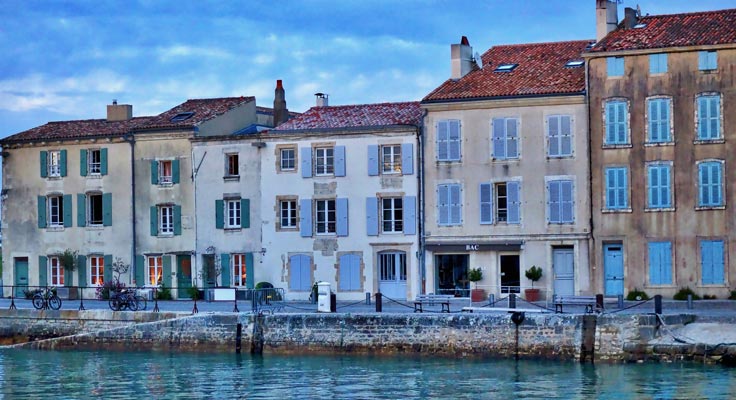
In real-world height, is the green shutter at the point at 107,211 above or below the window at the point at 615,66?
below

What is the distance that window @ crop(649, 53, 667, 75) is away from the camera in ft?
159

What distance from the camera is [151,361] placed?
42.8 meters

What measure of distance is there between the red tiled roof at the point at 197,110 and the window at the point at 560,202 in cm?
1372

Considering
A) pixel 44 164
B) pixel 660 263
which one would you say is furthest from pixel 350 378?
pixel 44 164

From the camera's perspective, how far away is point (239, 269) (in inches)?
2181

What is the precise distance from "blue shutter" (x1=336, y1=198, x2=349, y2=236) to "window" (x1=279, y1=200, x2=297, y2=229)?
1831 millimetres

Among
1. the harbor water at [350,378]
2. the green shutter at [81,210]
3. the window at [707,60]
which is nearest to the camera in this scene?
the harbor water at [350,378]

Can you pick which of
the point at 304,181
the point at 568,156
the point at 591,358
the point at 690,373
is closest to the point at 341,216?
the point at 304,181

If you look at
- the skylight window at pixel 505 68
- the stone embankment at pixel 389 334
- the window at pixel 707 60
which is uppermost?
the skylight window at pixel 505 68

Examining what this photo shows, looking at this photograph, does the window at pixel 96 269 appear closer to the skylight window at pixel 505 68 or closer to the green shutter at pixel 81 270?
the green shutter at pixel 81 270

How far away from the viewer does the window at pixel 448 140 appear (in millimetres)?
51625

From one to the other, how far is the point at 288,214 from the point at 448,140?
6.61 m

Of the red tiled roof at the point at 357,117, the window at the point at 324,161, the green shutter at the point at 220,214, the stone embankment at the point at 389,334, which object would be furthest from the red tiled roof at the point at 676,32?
the green shutter at the point at 220,214

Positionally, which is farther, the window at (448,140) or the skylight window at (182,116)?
the skylight window at (182,116)
